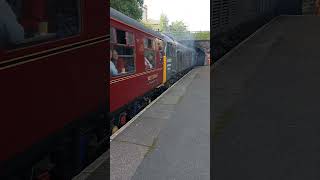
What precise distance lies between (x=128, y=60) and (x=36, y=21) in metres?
4.60

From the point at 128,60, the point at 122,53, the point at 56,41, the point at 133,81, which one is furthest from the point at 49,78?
the point at 133,81

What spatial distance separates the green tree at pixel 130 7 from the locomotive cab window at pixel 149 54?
1281cm

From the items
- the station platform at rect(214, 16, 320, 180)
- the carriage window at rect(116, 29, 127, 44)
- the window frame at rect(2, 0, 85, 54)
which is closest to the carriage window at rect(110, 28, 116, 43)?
the carriage window at rect(116, 29, 127, 44)

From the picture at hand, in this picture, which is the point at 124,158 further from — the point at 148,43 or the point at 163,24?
the point at 163,24

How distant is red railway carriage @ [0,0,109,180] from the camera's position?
145 inches

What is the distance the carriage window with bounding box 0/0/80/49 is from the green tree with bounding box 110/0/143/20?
19925 mm

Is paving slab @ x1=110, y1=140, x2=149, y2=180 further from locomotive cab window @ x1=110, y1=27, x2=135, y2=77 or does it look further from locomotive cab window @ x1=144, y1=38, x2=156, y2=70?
locomotive cab window @ x1=144, y1=38, x2=156, y2=70

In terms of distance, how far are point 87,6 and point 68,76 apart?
1.25m

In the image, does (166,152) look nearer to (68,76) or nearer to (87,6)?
(68,76)

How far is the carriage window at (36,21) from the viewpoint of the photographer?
362 centimetres

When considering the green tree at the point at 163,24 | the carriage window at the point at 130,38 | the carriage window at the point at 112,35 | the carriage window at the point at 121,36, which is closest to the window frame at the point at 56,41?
→ the carriage window at the point at 112,35

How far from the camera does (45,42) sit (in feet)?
13.9

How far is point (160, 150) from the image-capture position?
21.0 feet

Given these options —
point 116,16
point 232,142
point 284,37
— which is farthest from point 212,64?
point 232,142
